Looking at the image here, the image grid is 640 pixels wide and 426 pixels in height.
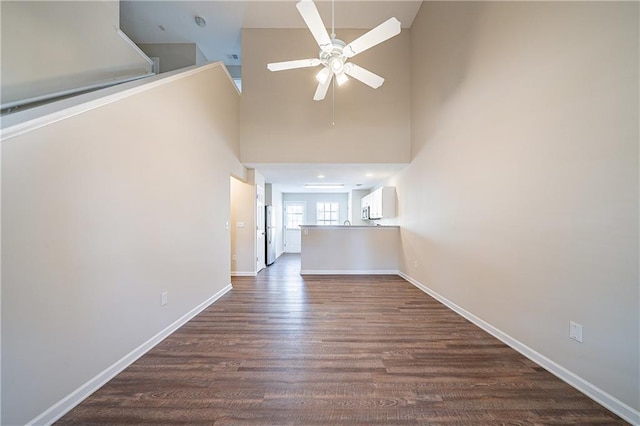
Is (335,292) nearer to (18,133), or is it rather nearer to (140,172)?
(140,172)

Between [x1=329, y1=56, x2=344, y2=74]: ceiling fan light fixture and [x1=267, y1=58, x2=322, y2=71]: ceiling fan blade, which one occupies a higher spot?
[x1=267, y1=58, x2=322, y2=71]: ceiling fan blade

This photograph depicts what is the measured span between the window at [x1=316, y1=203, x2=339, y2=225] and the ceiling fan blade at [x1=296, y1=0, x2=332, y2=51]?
7800 millimetres

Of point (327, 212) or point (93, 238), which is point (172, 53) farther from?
point (327, 212)

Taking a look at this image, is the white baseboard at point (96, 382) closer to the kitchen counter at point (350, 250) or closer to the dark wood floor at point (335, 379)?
the dark wood floor at point (335, 379)

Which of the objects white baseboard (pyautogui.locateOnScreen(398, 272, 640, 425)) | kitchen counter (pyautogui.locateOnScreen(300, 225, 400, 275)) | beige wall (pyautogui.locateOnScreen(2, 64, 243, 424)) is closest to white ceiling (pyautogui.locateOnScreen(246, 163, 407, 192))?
kitchen counter (pyautogui.locateOnScreen(300, 225, 400, 275))

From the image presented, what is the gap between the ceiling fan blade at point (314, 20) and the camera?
1.95 m

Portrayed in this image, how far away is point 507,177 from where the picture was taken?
88.3 inches

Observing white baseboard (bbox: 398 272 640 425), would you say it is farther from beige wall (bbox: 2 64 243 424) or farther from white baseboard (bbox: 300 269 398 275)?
beige wall (bbox: 2 64 243 424)

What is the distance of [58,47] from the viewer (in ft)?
9.13

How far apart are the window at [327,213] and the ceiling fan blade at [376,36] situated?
7.76 m

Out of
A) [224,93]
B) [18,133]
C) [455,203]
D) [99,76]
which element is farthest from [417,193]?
[99,76]

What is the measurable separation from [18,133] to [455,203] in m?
3.71

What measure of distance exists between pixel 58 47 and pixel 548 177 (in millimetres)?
5002

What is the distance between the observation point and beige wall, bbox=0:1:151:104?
232 centimetres
